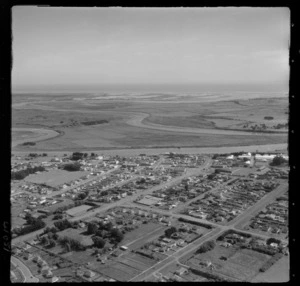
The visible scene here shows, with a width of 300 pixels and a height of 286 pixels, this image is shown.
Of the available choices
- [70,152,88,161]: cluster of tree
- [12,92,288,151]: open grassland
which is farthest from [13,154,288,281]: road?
[12,92,288,151]: open grassland

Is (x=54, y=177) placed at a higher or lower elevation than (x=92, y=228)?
higher

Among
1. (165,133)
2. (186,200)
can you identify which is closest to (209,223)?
(186,200)

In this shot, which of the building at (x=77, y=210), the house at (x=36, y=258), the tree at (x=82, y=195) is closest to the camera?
the house at (x=36, y=258)

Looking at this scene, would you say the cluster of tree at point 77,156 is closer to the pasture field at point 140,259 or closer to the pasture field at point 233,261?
the pasture field at point 140,259

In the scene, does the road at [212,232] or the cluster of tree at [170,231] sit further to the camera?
the cluster of tree at [170,231]

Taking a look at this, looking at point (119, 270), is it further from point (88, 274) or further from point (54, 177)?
point (54, 177)

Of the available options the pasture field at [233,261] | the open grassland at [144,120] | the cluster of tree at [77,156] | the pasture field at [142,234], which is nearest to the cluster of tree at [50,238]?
the pasture field at [142,234]

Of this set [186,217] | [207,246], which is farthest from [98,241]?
[186,217]

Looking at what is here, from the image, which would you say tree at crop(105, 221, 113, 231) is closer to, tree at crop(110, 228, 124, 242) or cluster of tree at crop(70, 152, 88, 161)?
tree at crop(110, 228, 124, 242)
